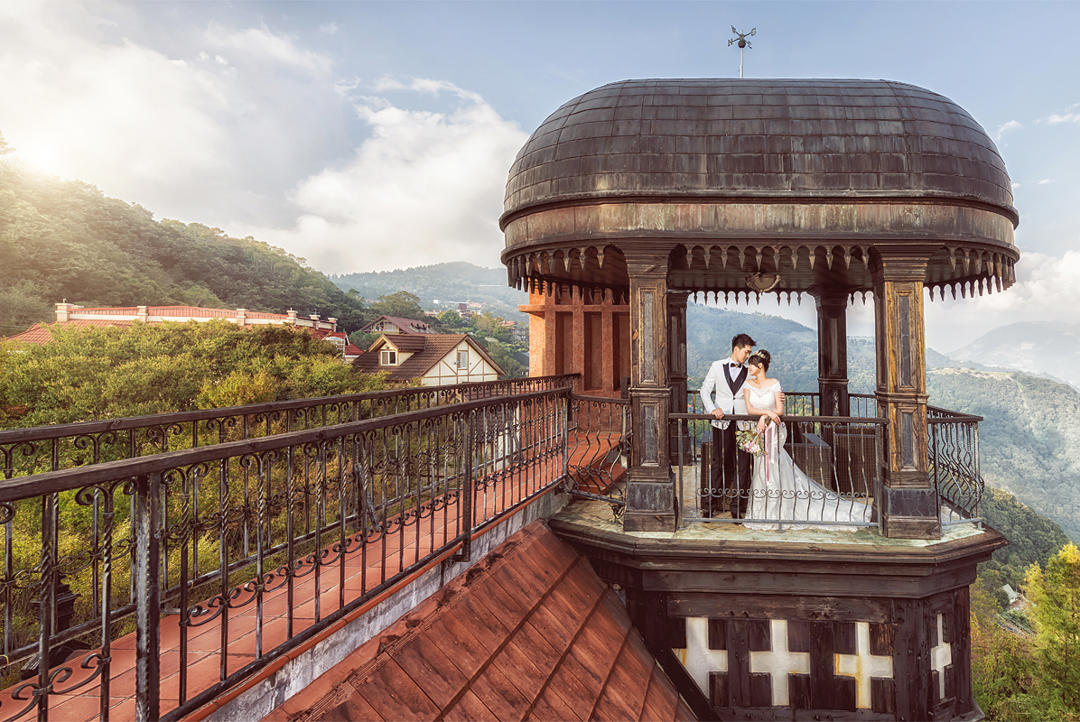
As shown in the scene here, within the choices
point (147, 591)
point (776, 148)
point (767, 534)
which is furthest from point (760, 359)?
point (147, 591)

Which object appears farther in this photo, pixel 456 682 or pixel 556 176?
pixel 556 176

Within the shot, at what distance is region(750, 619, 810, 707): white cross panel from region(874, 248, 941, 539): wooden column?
52.4 inches

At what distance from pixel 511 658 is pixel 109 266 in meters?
55.2

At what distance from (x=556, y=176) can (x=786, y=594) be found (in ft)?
14.0

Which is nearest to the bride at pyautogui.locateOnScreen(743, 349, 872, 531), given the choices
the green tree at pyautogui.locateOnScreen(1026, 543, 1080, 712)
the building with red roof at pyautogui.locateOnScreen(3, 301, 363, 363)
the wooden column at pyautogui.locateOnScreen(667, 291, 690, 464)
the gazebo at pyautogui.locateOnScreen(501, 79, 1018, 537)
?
the gazebo at pyautogui.locateOnScreen(501, 79, 1018, 537)

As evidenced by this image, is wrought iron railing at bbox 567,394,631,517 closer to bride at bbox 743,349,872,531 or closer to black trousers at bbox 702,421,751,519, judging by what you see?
black trousers at bbox 702,421,751,519

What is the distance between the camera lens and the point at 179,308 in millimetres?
37031

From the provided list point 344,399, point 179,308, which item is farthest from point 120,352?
point 344,399

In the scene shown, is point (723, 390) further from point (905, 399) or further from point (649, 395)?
point (905, 399)

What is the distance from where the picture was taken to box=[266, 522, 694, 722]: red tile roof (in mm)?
2783

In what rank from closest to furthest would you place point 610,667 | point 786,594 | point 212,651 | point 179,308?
point 212,651 < point 610,667 < point 786,594 < point 179,308

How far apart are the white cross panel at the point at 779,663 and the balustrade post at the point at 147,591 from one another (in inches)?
176

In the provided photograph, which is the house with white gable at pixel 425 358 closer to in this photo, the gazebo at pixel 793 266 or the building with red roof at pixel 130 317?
the building with red roof at pixel 130 317

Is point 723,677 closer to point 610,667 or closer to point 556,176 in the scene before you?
point 610,667
